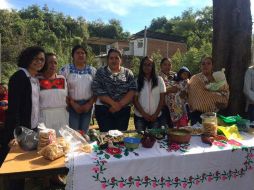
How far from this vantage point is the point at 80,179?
224 cm

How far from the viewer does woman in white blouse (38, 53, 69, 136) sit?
3.22m

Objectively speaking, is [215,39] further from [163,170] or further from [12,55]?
[12,55]

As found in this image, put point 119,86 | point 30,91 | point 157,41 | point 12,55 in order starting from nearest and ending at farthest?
point 30,91 < point 119,86 < point 12,55 < point 157,41

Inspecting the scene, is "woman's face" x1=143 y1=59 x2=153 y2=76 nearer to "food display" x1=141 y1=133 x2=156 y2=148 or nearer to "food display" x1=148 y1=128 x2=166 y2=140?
"food display" x1=148 y1=128 x2=166 y2=140

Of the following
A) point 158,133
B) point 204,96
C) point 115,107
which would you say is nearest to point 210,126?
point 158,133

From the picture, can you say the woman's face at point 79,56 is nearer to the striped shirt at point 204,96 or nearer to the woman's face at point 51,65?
the woman's face at point 51,65

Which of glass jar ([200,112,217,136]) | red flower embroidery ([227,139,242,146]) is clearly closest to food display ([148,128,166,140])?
glass jar ([200,112,217,136])

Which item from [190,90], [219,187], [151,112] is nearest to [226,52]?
[190,90]

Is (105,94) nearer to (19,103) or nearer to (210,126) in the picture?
(19,103)

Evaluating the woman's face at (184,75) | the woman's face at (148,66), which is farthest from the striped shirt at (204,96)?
the woman's face at (148,66)

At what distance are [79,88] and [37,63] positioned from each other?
2.33ft

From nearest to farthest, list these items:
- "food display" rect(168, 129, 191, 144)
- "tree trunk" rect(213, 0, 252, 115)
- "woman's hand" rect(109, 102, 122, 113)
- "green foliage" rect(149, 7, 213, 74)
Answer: "food display" rect(168, 129, 191, 144)
"woman's hand" rect(109, 102, 122, 113)
"tree trunk" rect(213, 0, 252, 115)
"green foliage" rect(149, 7, 213, 74)

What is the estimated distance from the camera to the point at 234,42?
4.45 meters

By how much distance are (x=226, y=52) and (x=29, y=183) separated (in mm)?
3587
